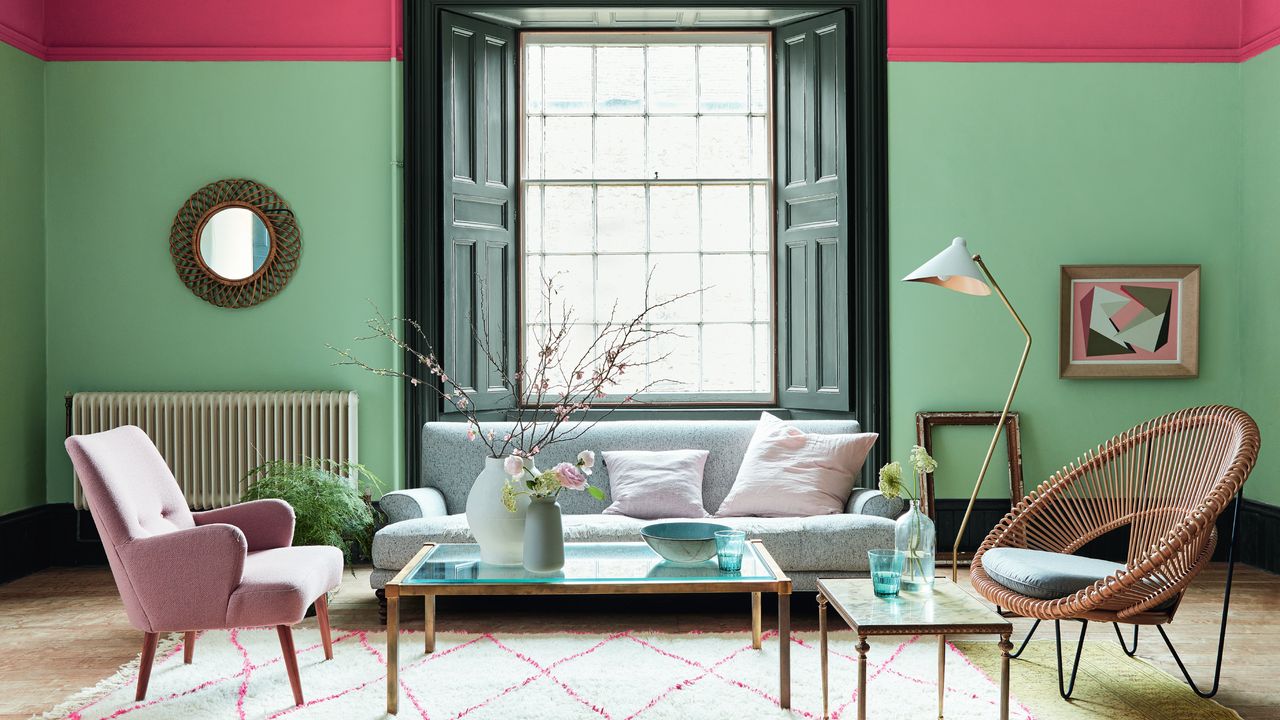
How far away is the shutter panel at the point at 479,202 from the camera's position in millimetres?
5043

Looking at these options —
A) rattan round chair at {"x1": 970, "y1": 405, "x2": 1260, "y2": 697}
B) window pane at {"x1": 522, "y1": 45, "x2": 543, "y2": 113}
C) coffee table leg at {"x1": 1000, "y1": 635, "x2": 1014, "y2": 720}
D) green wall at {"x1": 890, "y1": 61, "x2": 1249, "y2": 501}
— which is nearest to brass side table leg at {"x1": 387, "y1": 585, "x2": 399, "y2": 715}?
coffee table leg at {"x1": 1000, "y1": 635, "x2": 1014, "y2": 720}

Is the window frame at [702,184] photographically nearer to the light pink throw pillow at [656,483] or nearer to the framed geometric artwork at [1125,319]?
the light pink throw pillow at [656,483]

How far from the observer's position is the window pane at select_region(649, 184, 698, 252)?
5.45m

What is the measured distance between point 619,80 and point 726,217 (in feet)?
3.33

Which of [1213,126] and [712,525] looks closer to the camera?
[712,525]

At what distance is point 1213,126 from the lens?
16.7 feet

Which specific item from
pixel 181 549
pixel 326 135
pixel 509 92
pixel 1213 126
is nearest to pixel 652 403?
pixel 509 92

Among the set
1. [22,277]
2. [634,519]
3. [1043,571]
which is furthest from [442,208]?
[1043,571]

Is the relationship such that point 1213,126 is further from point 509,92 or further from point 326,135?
point 326,135

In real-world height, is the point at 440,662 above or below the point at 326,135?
below

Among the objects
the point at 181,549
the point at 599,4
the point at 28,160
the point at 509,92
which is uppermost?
the point at 599,4

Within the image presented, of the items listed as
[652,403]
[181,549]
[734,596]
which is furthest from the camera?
[652,403]

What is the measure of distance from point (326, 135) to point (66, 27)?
1.51m

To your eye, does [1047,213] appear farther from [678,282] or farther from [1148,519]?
[1148,519]
